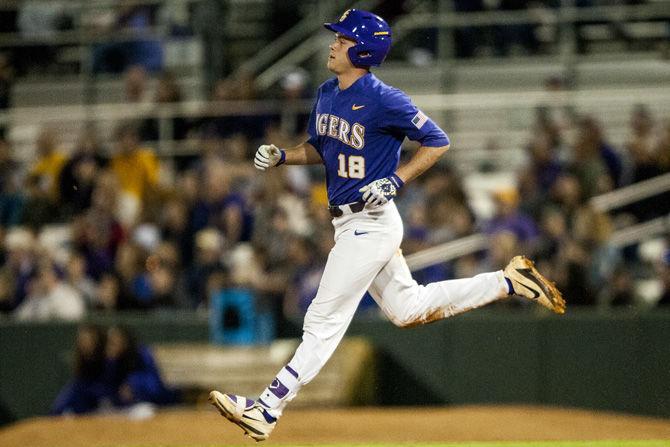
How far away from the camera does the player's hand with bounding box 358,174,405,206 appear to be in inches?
276

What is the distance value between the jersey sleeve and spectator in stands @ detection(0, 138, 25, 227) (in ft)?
27.8

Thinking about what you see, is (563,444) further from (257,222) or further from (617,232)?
(257,222)

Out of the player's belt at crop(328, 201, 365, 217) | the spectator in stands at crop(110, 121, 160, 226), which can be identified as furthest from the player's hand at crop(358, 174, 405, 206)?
the spectator in stands at crop(110, 121, 160, 226)

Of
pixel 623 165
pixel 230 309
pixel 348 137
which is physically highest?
pixel 348 137

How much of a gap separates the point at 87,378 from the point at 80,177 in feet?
10.4

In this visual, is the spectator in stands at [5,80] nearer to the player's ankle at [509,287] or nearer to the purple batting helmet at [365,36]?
the purple batting helmet at [365,36]

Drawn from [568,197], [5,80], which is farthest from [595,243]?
[5,80]

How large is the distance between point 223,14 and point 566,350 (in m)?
7.40

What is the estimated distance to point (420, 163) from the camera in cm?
717

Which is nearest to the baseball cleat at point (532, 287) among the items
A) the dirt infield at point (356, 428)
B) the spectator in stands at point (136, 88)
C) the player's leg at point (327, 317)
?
the player's leg at point (327, 317)

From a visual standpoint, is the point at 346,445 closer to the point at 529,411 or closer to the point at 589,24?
the point at 529,411

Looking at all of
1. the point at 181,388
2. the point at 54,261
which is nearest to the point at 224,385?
the point at 181,388

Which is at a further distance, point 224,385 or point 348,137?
point 224,385

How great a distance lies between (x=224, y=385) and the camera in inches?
478
